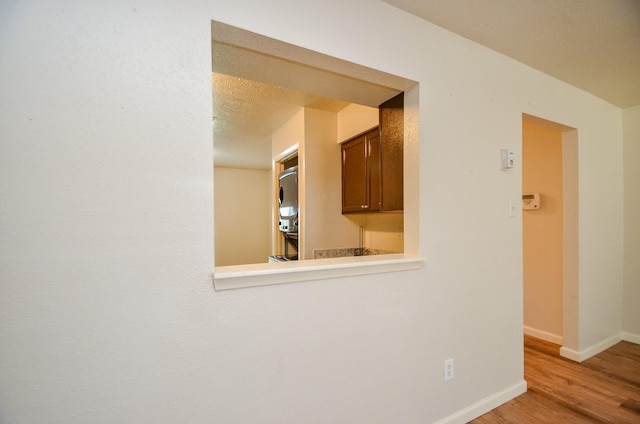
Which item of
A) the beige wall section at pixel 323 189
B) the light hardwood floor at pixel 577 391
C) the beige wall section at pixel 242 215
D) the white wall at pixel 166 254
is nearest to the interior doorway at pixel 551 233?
the light hardwood floor at pixel 577 391

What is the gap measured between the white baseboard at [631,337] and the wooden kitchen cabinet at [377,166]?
2996 mm

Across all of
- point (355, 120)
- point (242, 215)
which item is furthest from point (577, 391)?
point (242, 215)

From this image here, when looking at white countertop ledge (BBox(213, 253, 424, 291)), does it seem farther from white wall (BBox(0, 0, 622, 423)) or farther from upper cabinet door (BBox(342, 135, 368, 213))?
upper cabinet door (BBox(342, 135, 368, 213))

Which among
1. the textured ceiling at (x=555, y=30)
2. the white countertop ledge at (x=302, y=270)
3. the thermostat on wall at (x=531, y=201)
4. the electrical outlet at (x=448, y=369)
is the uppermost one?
the textured ceiling at (x=555, y=30)

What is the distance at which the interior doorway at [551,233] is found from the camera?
2477 mm

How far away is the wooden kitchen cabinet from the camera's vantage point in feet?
5.98

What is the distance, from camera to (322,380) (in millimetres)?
1293

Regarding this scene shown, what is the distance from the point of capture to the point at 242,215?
20.2ft

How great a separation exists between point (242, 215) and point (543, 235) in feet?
17.1

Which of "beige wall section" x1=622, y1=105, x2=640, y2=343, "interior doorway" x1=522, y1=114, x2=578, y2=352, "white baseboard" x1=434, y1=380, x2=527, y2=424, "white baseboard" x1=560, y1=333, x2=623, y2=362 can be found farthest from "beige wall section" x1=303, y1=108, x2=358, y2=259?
"beige wall section" x1=622, y1=105, x2=640, y2=343

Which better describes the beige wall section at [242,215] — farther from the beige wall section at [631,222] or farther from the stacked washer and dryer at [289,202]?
the beige wall section at [631,222]

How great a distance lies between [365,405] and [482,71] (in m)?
2.11

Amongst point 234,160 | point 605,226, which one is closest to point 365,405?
point 605,226

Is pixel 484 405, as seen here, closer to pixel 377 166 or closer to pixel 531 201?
pixel 377 166
